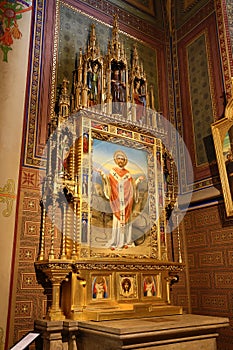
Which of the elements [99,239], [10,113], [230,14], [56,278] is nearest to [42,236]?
[56,278]

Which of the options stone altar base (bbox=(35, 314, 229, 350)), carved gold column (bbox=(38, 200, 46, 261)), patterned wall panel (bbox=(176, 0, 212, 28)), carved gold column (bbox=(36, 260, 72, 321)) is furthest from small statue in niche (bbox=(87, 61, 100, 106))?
stone altar base (bbox=(35, 314, 229, 350))

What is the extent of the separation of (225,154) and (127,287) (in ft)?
8.98

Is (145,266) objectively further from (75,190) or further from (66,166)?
(66,166)

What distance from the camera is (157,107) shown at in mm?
7402

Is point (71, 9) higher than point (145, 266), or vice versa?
point (71, 9)

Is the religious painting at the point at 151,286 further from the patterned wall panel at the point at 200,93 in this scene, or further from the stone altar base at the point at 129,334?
the patterned wall panel at the point at 200,93

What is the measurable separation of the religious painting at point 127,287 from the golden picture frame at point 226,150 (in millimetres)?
1853

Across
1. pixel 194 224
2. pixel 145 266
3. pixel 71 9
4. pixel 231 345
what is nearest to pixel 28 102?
pixel 71 9

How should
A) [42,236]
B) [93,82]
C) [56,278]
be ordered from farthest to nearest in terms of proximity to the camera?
[93,82] → [42,236] → [56,278]

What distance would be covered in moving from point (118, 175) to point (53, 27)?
2.94 metres

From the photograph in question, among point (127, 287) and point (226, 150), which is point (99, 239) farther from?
point (226, 150)

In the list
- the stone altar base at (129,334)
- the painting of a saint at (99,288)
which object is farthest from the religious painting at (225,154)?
the painting of a saint at (99,288)

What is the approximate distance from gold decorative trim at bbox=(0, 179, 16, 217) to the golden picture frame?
3.32m

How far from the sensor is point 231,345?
18.0 feet
